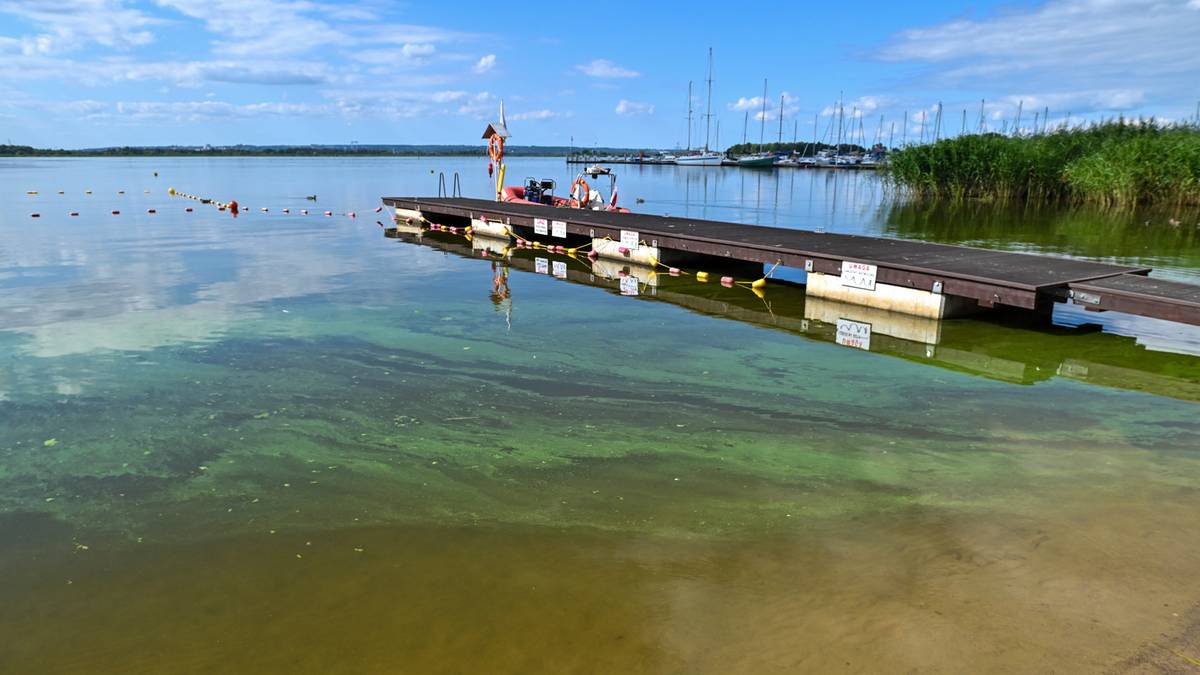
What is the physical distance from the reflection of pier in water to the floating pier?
34 cm

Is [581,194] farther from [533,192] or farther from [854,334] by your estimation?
Result: [854,334]

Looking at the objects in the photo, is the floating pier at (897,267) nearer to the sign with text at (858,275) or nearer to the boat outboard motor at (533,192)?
the sign with text at (858,275)

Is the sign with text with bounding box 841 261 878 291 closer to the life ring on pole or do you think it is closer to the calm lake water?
the calm lake water

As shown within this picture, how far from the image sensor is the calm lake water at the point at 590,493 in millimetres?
3605

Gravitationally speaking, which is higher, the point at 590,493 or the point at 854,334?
the point at 854,334

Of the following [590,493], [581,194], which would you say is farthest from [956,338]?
[581,194]

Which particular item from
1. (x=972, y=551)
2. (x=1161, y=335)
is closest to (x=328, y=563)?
(x=972, y=551)

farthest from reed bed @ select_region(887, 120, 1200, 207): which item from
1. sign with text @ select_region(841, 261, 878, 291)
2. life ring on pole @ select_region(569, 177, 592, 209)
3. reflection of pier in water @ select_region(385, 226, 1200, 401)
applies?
sign with text @ select_region(841, 261, 878, 291)

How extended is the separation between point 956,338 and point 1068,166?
77.8ft

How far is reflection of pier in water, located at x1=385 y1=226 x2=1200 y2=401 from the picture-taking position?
26.6 feet

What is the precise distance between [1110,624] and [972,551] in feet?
2.58

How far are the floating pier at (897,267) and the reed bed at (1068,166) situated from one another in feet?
55.0

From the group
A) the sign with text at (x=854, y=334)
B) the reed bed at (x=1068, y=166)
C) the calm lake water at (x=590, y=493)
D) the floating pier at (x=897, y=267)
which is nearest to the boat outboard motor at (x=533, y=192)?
the floating pier at (x=897, y=267)

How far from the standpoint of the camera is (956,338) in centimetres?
968
